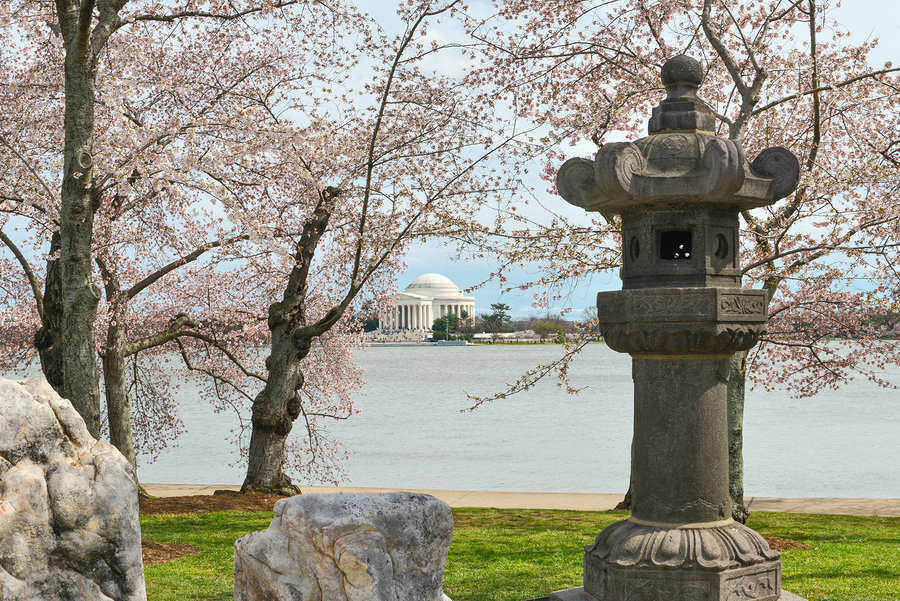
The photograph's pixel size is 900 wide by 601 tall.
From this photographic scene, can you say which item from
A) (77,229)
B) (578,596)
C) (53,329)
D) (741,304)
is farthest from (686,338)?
(53,329)

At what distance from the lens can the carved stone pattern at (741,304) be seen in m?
5.25

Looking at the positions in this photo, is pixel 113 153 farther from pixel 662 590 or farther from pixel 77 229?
→ pixel 662 590

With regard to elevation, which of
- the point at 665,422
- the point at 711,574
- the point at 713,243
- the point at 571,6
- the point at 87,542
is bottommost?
the point at 711,574

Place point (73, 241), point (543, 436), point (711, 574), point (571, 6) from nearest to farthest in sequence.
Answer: point (711, 574), point (73, 241), point (571, 6), point (543, 436)

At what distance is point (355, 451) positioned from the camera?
76.9 ft

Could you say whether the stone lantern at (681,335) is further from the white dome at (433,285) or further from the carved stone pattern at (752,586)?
the white dome at (433,285)

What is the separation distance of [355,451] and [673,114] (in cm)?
1909

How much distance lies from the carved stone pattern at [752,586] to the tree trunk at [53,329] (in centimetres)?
700

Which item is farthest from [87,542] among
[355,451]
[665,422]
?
[355,451]

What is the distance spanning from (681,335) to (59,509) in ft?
12.1

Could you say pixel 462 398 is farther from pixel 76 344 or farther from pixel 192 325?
pixel 76 344

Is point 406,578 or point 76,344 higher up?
point 76,344

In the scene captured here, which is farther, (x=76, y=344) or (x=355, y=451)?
(x=355, y=451)

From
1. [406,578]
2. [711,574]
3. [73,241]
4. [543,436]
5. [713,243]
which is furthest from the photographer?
[543,436]
